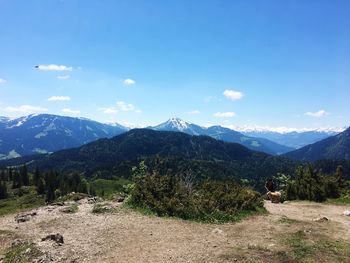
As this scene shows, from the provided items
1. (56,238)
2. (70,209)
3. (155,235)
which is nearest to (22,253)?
(56,238)

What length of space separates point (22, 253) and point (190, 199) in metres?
13.9

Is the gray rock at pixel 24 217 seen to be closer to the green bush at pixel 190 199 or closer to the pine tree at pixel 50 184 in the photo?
the green bush at pixel 190 199

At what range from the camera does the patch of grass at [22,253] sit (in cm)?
1876

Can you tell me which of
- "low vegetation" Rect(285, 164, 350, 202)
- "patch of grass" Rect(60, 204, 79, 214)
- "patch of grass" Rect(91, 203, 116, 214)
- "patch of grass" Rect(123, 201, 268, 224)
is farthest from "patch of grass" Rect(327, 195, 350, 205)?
"patch of grass" Rect(60, 204, 79, 214)

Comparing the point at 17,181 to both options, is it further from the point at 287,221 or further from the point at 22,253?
the point at 22,253

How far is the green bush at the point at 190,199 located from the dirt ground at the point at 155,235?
1.45 metres

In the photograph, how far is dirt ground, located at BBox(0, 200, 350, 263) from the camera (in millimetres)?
19156

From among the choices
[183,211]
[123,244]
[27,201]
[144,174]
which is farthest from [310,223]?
[27,201]

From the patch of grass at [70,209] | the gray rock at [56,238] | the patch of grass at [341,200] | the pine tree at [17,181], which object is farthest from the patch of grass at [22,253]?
the pine tree at [17,181]

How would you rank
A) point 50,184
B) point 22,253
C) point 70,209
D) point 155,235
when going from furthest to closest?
point 50,184
point 70,209
point 155,235
point 22,253

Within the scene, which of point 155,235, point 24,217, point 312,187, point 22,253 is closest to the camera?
point 22,253

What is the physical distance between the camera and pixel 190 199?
29.9 metres

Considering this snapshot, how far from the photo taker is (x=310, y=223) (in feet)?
87.7

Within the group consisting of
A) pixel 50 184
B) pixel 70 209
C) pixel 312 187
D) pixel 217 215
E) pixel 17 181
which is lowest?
pixel 17 181
